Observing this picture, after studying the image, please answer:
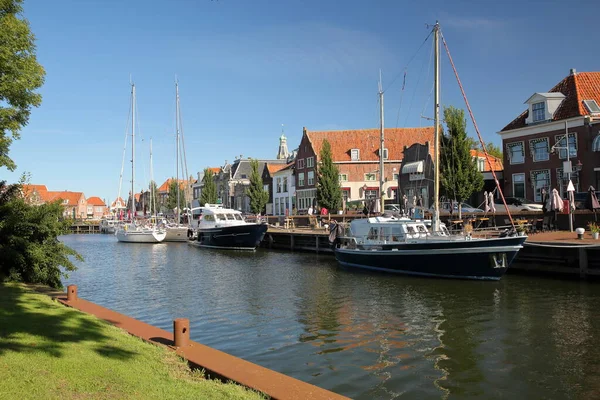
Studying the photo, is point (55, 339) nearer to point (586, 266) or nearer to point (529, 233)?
point (586, 266)

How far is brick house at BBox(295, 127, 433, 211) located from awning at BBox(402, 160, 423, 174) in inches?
213

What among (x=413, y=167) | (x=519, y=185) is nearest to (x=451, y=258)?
(x=519, y=185)

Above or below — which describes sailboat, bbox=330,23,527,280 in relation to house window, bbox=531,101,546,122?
below

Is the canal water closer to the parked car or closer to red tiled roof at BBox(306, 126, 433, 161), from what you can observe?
the parked car

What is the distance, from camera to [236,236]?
160ft

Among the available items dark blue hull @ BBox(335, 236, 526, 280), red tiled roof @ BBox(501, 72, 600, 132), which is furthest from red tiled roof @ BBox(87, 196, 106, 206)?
Answer: dark blue hull @ BBox(335, 236, 526, 280)

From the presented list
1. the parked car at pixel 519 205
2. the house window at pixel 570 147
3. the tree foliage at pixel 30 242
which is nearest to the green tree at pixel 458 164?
the parked car at pixel 519 205

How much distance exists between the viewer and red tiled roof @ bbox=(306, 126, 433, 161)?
68.9 metres

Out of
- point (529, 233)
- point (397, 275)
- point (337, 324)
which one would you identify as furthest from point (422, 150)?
point (337, 324)

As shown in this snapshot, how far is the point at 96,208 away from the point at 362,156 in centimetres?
12747

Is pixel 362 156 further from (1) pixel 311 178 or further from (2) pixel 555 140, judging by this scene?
(2) pixel 555 140

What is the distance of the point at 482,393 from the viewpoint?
10055 millimetres

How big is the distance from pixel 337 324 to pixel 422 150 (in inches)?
1883

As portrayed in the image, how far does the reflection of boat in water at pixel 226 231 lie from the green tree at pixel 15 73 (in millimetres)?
34283
